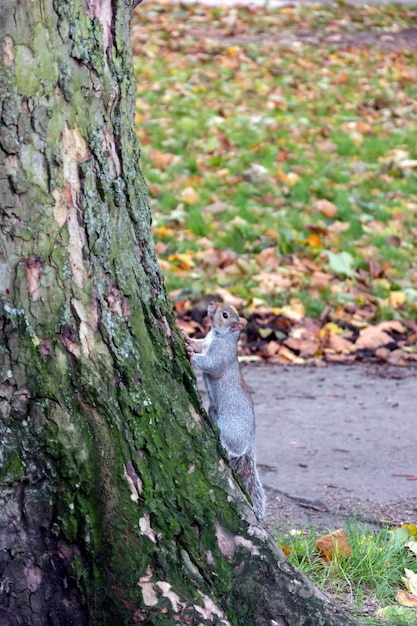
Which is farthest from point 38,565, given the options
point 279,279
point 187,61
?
point 187,61

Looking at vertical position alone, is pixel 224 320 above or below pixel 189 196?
above

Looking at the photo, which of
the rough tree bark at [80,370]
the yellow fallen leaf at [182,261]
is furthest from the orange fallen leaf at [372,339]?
the rough tree bark at [80,370]

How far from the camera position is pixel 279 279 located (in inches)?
257

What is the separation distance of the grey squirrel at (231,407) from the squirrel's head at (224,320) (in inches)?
1.0

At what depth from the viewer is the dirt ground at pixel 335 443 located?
12.8 ft

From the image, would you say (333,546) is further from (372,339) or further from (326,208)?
(326,208)

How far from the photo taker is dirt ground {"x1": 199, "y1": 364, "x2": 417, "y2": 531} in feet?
12.8

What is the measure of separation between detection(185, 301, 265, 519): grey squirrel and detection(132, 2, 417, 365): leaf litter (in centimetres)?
238

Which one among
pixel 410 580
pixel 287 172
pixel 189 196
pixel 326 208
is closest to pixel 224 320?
pixel 410 580

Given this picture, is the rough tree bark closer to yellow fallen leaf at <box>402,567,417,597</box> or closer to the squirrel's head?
yellow fallen leaf at <box>402,567,417,597</box>

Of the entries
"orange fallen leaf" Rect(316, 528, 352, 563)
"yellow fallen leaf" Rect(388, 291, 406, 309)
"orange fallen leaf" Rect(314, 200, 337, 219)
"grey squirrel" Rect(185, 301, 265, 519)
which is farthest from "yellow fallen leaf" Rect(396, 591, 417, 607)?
"orange fallen leaf" Rect(314, 200, 337, 219)

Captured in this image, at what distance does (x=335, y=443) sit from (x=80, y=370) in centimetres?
259

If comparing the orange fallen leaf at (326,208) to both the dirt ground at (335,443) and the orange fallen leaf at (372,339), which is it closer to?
the orange fallen leaf at (372,339)

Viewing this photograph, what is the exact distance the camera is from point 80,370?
7.54 feet
